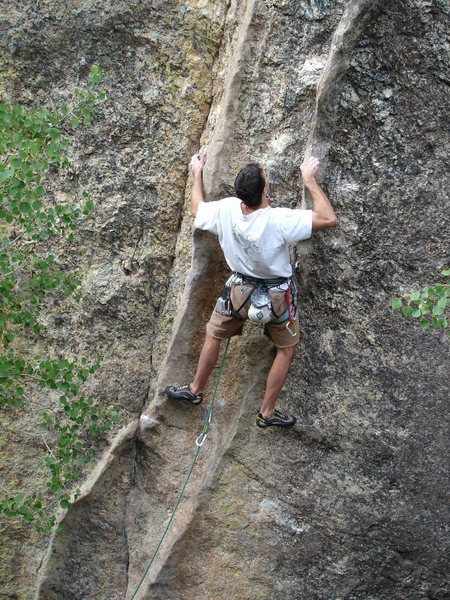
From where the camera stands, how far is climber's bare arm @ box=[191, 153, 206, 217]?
20.3ft

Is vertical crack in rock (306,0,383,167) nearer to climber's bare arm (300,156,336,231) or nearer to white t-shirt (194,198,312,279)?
climber's bare arm (300,156,336,231)

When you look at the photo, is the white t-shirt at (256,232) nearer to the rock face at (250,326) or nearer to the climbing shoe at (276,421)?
the rock face at (250,326)

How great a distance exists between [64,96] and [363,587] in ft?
16.0

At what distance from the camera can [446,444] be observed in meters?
6.50

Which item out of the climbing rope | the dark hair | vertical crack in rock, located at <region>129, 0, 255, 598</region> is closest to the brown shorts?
the climbing rope

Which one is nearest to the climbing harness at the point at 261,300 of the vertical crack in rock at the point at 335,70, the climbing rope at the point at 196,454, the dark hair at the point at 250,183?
the climbing rope at the point at 196,454

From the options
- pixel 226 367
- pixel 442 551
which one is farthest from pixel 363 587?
pixel 226 367

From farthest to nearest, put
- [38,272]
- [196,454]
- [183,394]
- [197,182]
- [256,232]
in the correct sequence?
1. [196,454]
2. [183,394]
3. [38,272]
4. [197,182]
5. [256,232]

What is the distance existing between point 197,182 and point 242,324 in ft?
3.74

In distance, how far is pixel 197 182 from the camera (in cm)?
627

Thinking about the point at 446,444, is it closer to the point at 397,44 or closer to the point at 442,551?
the point at 442,551

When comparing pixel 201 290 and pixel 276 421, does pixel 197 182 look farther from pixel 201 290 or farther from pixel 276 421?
pixel 276 421

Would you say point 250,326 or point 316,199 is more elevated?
point 316,199

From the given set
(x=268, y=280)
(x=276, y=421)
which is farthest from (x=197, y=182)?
(x=276, y=421)
